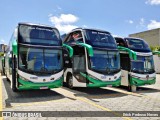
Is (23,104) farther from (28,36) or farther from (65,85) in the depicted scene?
(65,85)

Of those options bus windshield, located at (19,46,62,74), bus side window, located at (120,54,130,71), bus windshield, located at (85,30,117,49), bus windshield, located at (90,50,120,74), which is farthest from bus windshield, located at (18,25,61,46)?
bus side window, located at (120,54,130,71)

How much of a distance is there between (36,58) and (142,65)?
6.39m

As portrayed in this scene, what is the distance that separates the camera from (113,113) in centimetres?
808

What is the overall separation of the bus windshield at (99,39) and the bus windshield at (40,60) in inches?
75.8

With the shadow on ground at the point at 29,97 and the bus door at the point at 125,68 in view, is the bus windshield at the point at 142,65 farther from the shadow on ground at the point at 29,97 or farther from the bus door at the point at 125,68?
the shadow on ground at the point at 29,97

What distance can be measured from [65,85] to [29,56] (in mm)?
5232

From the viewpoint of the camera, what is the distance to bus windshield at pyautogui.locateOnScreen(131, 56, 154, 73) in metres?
13.8

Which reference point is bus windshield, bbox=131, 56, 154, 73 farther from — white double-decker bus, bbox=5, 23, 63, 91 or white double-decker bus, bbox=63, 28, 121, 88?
white double-decker bus, bbox=5, 23, 63, 91

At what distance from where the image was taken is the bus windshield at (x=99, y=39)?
12.7m

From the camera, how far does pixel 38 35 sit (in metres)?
11.7

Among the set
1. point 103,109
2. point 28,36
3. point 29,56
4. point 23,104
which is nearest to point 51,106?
point 23,104

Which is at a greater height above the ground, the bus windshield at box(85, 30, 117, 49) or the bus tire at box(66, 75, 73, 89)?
the bus windshield at box(85, 30, 117, 49)

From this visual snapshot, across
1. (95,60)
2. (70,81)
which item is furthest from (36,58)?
(70,81)

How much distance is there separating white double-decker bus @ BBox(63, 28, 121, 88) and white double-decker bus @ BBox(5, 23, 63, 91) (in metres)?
1.10
